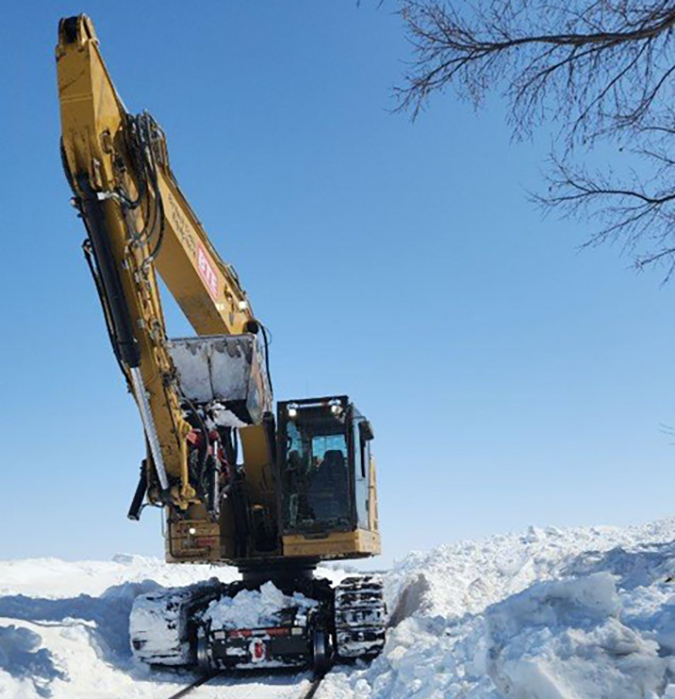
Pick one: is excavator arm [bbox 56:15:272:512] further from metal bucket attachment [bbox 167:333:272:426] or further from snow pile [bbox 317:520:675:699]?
snow pile [bbox 317:520:675:699]

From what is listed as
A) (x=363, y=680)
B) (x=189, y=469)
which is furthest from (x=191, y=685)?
(x=189, y=469)

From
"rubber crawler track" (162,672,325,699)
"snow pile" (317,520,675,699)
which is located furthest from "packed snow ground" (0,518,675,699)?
"rubber crawler track" (162,672,325,699)

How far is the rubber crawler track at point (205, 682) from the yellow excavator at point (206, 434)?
23cm

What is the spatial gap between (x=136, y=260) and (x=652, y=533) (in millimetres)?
A: 18130

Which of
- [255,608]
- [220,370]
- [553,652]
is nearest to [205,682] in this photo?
[255,608]

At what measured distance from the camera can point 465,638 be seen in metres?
6.79

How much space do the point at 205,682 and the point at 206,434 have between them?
3.25 m

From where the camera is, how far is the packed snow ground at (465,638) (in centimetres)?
430

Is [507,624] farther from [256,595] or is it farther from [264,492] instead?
[264,492]

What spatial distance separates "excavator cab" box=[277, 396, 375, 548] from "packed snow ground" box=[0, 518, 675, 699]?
187cm

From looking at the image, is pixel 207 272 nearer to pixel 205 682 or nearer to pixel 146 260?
pixel 146 260

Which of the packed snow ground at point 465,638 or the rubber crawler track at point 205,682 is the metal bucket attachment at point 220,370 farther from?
the packed snow ground at point 465,638

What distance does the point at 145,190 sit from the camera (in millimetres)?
8430

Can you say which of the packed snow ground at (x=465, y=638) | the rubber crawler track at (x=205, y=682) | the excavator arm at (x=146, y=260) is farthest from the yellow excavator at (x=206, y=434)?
the packed snow ground at (x=465, y=638)
